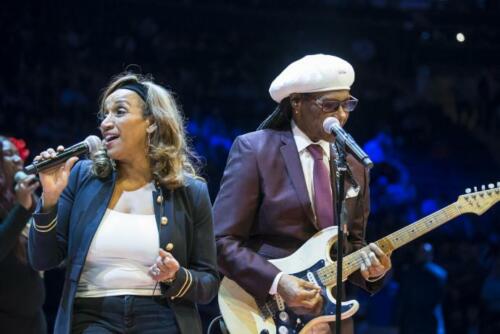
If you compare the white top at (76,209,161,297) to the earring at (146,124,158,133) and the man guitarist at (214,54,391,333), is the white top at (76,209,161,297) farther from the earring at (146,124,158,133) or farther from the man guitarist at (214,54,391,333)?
the man guitarist at (214,54,391,333)

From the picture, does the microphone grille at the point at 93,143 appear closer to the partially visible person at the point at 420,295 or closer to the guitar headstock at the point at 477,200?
the guitar headstock at the point at 477,200

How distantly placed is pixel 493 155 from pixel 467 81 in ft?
4.70

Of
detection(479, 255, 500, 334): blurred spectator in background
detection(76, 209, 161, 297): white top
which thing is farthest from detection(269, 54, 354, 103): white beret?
detection(479, 255, 500, 334): blurred spectator in background

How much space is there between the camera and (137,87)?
14.2 feet

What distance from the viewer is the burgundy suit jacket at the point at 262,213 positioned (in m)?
4.61

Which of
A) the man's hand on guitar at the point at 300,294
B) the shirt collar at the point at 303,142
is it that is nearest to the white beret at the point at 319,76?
the shirt collar at the point at 303,142

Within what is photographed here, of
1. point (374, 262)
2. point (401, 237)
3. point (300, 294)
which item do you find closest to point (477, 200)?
point (401, 237)

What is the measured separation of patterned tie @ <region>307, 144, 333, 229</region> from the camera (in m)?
4.72

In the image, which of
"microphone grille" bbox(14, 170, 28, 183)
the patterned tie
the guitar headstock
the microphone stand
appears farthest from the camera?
the guitar headstock

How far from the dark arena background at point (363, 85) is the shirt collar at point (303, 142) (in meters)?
4.94

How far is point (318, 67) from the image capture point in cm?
475

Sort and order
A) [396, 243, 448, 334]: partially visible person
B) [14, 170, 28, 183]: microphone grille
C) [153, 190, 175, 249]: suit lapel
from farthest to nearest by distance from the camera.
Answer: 1. [396, 243, 448, 334]: partially visible person
2. [153, 190, 175, 249]: suit lapel
3. [14, 170, 28, 183]: microphone grille

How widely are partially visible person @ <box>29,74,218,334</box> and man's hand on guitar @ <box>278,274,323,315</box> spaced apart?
44cm

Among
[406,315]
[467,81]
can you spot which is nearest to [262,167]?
[406,315]
